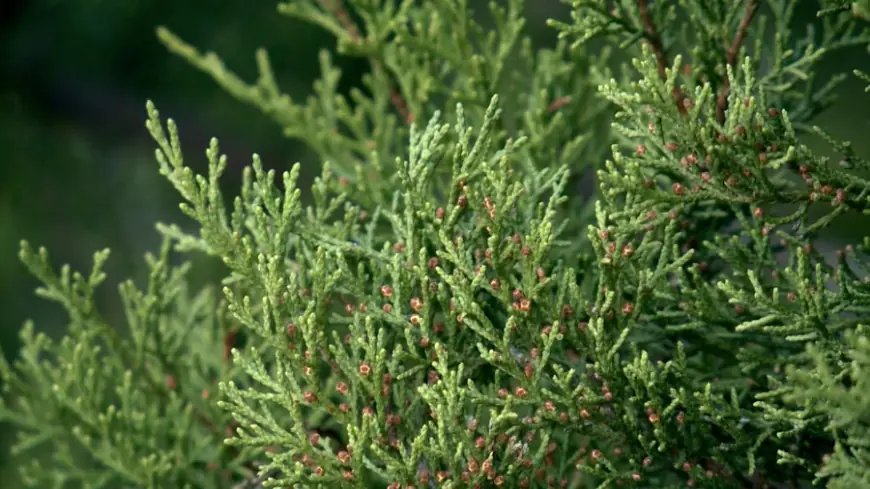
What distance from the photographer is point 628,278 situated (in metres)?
1.90

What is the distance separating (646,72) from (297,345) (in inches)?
33.7

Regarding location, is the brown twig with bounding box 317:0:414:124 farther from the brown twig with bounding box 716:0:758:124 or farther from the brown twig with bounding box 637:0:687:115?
the brown twig with bounding box 716:0:758:124

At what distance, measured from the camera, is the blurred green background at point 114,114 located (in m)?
6.35

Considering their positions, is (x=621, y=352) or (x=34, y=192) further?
(x=34, y=192)

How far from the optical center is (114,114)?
299 inches

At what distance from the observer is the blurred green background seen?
6348mm

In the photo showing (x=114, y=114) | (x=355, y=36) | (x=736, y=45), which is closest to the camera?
(x=736, y=45)

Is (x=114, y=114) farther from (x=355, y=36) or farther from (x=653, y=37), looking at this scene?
(x=653, y=37)

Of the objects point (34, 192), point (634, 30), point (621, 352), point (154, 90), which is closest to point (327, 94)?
point (634, 30)

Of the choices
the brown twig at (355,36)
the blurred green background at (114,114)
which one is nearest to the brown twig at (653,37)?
the brown twig at (355,36)

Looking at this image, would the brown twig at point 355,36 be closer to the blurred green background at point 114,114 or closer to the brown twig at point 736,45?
the brown twig at point 736,45

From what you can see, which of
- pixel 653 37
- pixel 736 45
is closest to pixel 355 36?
pixel 653 37

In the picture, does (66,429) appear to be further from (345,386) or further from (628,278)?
(628,278)

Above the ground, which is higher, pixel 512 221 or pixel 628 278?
pixel 512 221
